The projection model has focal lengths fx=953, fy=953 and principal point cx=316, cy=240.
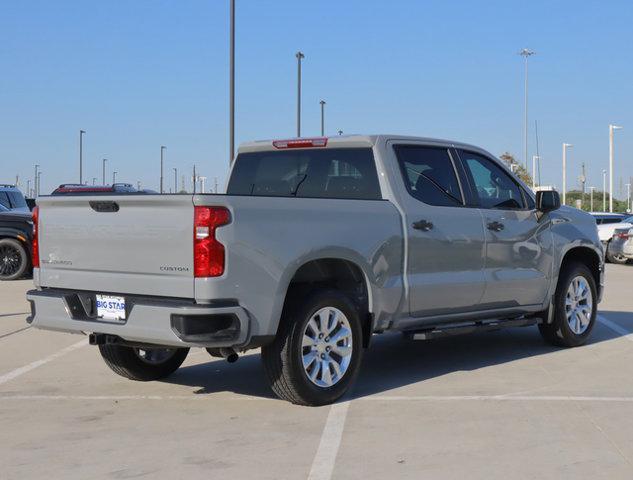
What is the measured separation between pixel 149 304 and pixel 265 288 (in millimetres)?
762

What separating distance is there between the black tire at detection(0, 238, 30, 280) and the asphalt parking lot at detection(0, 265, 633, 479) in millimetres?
9293

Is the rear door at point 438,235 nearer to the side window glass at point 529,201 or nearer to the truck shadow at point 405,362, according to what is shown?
the truck shadow at point 405,362

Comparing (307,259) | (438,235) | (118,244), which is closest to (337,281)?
(307,259)

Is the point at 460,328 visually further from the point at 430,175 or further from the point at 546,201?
the point at 546,201

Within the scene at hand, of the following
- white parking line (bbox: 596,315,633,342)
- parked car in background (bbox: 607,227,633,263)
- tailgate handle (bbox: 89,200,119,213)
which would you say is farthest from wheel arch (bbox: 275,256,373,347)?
parked car in background (bbox: 607,227,633,263)

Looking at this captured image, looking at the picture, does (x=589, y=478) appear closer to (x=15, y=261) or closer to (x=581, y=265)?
(x=581, y=265)

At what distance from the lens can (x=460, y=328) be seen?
7.89 meters

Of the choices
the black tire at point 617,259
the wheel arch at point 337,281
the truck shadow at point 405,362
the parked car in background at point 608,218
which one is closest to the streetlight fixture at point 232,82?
the black tire at point 617,259

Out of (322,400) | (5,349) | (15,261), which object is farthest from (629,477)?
(15,261)

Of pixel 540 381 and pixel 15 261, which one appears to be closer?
pixel 540 381

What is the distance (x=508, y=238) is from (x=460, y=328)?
1087 mm

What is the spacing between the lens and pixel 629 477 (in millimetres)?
4902

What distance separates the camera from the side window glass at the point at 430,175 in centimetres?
773

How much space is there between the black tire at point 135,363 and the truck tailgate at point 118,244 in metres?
0.99
